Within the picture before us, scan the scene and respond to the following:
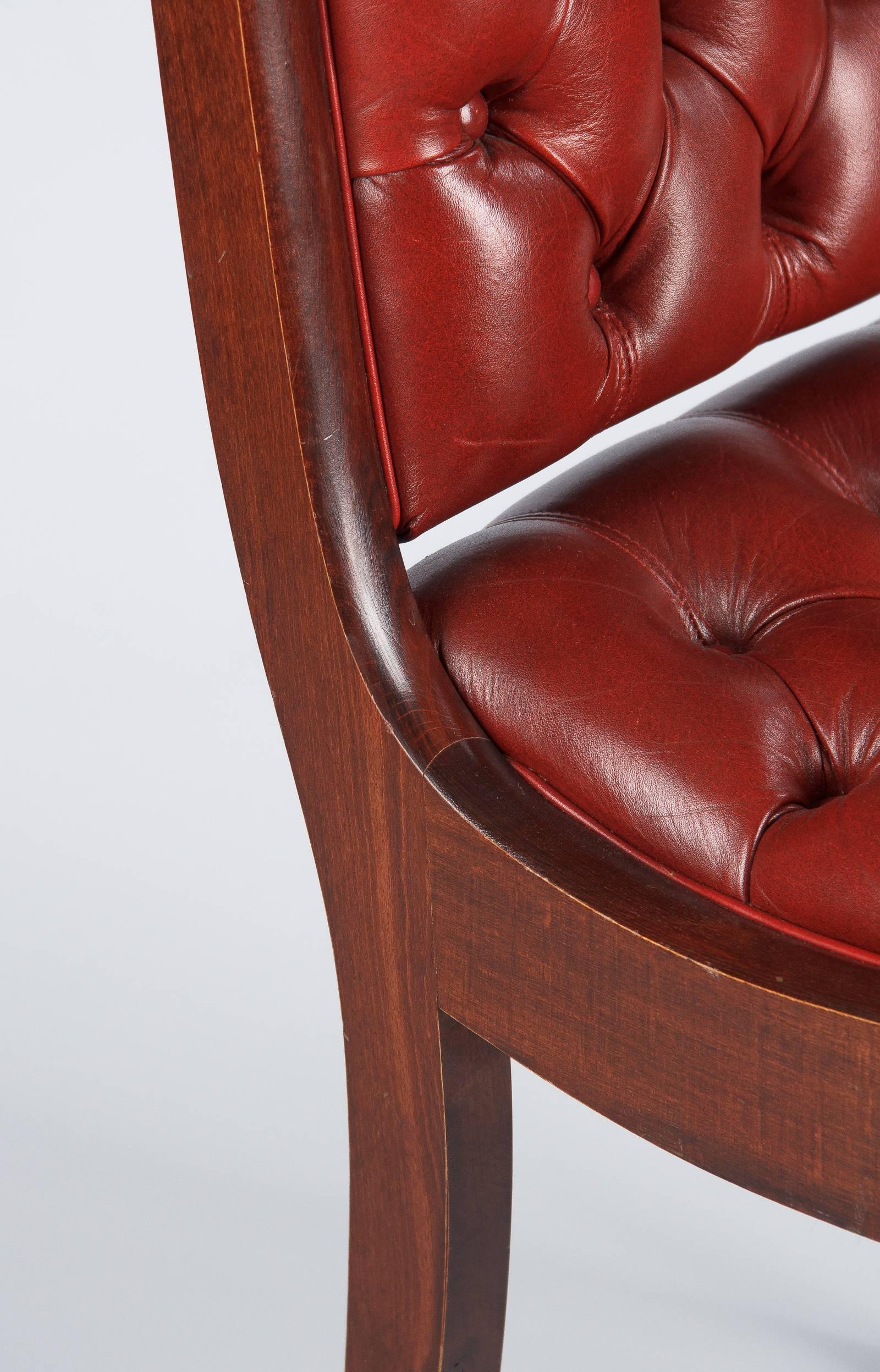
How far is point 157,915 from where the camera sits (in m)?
1.57

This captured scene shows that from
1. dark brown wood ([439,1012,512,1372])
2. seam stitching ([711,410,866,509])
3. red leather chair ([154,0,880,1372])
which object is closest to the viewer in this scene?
red leather chair ([154,0,880,1372])

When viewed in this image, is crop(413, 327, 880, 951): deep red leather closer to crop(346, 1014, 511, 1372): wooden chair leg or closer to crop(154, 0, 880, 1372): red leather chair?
crop(154, 0, 880, 1372): red leather chair

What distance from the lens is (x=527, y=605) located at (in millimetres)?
717

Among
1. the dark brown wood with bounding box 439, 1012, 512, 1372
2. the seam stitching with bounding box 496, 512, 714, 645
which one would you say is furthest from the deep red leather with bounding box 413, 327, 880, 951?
the dark brown wood with bounding box 439, 1012, 512, 1372

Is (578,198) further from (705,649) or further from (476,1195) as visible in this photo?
(476,1195)

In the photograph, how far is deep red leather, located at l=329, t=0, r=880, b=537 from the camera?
0.65m

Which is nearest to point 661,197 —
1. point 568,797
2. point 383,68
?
point 383,68

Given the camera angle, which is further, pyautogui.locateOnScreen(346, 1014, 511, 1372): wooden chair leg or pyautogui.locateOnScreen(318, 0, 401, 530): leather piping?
pyautogui.locateOnScreen(346, 1014, 511, 1372): wooden chair leg

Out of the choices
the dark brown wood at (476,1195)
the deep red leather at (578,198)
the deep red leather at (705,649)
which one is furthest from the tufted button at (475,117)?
the dark brown wood at (476,1195)

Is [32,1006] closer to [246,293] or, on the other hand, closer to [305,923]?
[305,923]

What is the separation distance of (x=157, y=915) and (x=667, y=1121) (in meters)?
1.00

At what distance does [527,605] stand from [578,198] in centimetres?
18

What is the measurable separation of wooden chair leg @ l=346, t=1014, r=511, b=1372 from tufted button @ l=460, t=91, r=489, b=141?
37 cm

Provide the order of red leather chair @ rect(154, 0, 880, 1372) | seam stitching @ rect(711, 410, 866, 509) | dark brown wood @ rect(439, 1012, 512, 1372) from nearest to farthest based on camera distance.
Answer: red leather chair @ rect(154, 0, 880, 1372) < dark brown wood @ rect(439, 1012, 512, 1372) < seam stitching @ rect(711, 410, 866, 509)
